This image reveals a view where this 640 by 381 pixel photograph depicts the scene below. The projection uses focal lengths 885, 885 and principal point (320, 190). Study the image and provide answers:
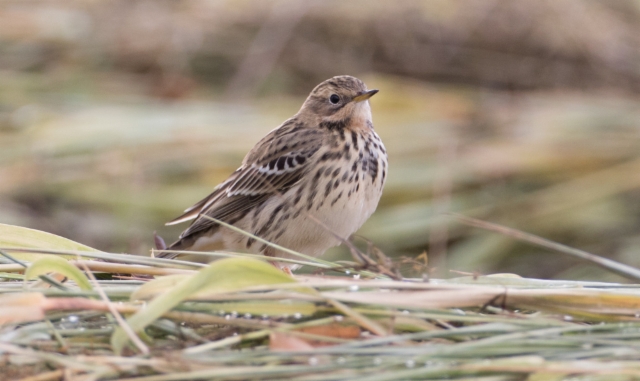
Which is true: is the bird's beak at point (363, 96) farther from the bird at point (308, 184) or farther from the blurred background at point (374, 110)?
the blurred background at point (374, 110)

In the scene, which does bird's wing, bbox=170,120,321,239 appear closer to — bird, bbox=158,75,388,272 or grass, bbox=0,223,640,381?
bird, bbox=158,75,388,272

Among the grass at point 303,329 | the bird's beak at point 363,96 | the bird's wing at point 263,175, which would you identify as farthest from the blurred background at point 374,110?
the grass at point 303,329

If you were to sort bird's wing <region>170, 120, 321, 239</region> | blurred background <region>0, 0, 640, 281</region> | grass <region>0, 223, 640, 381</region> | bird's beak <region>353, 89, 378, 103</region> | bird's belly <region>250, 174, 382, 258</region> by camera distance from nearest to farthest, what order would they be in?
grass <region>0, 223, 640, 381</region>
bird's belly <region>250, 174, 382, 258</region>
bird's wing <region>170, 120, 321, 239</region>
bird's beak <region>353, 89, 378, 103</region>
blurred background <region>0, 0, 640, 281</region>

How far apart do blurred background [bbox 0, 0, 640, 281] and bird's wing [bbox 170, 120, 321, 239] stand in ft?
3.74

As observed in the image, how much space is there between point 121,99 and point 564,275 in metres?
3.72

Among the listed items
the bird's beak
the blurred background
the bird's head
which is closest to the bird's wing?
the bird's head

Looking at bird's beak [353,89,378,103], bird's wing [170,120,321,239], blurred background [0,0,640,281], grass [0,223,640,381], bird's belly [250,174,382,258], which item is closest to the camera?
grass [0,223,640,381]

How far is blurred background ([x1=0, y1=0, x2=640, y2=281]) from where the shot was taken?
19.2 ft

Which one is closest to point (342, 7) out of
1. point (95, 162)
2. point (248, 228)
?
point (95, 162)

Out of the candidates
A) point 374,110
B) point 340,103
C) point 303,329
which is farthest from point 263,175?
point 374,110

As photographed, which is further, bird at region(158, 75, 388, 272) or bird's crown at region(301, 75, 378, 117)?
bird's crown at region(301, 75, 378, 117)

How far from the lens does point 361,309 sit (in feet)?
7.81

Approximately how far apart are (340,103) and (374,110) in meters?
2.54

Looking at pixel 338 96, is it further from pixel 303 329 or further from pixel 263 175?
pixel 303 329
